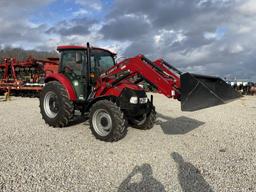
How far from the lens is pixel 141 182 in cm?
496

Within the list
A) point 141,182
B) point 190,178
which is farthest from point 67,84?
point 190,178

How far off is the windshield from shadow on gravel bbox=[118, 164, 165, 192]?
3902 millimetres

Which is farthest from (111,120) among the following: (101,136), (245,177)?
(245,177)

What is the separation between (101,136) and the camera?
7570 millimetres

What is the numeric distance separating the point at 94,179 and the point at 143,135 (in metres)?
3.50

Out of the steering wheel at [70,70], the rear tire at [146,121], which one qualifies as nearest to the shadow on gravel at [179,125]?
A: the rear tire at [146,121]

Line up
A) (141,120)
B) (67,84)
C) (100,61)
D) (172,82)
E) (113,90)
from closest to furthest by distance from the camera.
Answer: (172,82) < (113,90) < (67,84) < (100,61) < (141,120)

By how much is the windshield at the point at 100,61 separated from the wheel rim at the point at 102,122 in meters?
1.46

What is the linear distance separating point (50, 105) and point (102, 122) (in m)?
2.49

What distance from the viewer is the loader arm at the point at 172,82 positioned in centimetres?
697

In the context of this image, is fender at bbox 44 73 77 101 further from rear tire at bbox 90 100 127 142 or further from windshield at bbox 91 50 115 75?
rear tire at bbox 90 100 127 142

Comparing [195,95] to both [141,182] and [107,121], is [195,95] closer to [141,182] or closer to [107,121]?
[107,121]

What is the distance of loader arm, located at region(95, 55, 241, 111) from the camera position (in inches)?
274

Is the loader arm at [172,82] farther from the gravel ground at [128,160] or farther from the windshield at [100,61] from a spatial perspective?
the gravel ground at [128,160]
